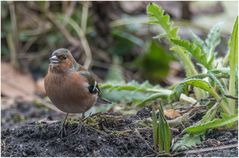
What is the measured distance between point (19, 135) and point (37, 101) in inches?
108

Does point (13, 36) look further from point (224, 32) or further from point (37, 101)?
point (224, 32)

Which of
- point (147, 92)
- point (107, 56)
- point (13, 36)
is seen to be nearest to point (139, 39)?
point (107, 56)

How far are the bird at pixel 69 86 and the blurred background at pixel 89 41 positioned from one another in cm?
306

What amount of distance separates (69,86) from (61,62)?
9.6 inches

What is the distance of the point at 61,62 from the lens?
4125 millimetres

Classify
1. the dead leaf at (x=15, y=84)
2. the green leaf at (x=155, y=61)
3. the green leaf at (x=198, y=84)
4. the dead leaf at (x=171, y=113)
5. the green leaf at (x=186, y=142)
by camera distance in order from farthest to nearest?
the green leaf at (x=155, y=61), the dead leaf at (x=15, y=84), the dead leaf at (x=171, y=113), the green leaf at (x=198, y=84), the green leaf at (x=186, y=142)

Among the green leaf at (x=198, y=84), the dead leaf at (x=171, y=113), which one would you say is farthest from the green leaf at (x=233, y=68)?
the dead leaf at (x=171, y=113)

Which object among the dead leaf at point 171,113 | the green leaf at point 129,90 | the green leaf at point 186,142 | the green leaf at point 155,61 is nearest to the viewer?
the green leaf at point 186,142

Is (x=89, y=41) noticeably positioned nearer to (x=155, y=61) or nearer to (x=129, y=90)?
(x=155, y=61)

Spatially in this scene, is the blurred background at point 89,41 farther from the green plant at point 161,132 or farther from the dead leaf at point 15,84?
the green plant at point 161,132

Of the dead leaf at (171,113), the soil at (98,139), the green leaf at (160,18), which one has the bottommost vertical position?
the soil at (98,139)

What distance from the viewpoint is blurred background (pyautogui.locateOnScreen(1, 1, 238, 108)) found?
298 inches

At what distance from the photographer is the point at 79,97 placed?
3.98 metres

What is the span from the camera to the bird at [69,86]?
3.95 meters
